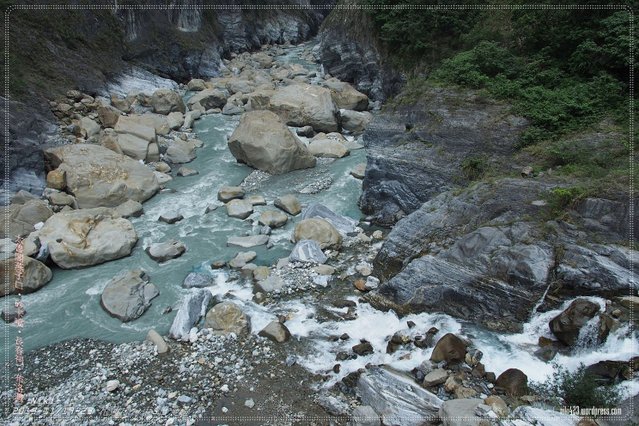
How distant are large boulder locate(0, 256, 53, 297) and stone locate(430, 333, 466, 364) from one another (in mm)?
9774

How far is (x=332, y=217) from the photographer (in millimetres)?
15023

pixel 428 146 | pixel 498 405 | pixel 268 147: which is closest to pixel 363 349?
pixel 498 405

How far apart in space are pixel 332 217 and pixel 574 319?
793 centimetres

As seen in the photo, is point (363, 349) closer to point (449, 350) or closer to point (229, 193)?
point (449, 350)

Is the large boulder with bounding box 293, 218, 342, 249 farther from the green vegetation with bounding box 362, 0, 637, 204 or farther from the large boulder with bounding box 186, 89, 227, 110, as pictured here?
the large boulder with bounding box 186, 89, 227, 110

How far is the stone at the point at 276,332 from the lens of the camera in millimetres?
10148

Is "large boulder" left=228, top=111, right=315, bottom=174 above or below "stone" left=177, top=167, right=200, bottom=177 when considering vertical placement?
above

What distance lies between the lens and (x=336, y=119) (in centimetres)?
2233

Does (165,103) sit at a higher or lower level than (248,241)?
higher

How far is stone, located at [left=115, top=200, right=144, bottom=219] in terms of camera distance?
15.3 metres

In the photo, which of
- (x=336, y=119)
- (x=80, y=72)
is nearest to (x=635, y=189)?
(x=336, y=119)

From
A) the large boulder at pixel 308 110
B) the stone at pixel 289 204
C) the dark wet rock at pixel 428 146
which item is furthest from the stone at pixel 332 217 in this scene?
the large boulder at pixel 308 110

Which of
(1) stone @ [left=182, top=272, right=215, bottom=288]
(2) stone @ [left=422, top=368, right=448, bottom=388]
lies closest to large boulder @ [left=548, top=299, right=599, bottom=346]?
(2) stone @ [left=422, top=368, right=448, bottom=388]

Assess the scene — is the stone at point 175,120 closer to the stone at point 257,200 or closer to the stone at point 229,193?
the stone at point 229,193
